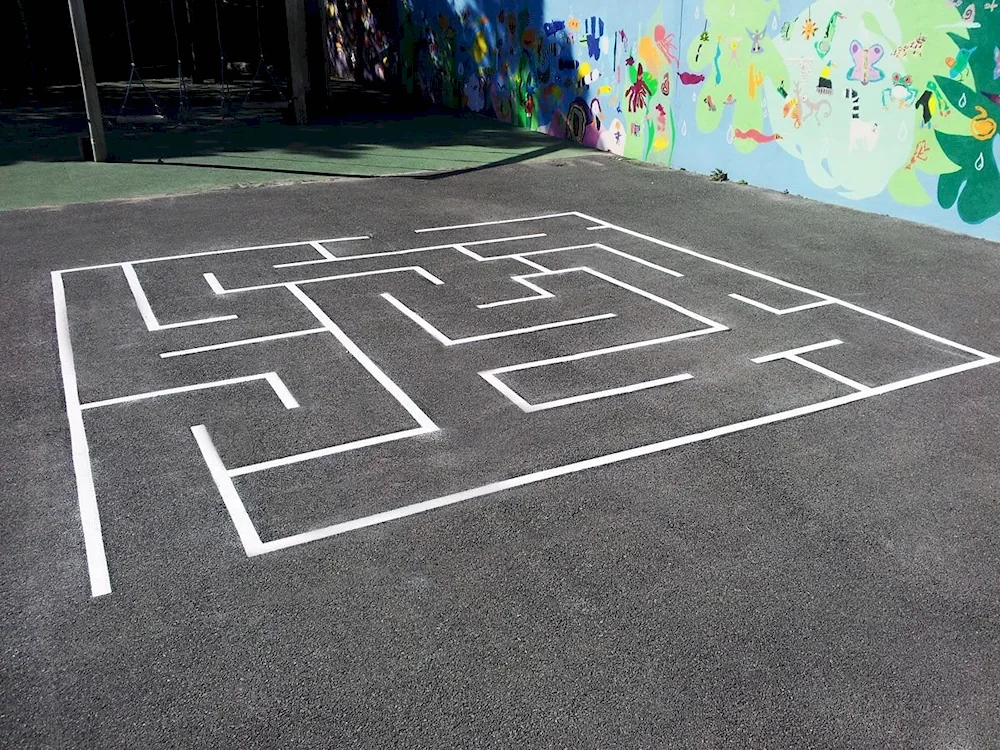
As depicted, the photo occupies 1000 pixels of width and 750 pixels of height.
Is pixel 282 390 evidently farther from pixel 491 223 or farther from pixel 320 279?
pixel 491 223

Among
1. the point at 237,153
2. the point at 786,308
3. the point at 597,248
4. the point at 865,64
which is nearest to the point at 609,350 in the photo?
the point at 786,308

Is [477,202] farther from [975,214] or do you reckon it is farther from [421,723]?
[421,723]

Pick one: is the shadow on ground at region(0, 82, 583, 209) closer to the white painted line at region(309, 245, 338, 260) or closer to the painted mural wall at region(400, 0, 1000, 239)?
the painted mural wall at region(400, 0, 1000, 239)

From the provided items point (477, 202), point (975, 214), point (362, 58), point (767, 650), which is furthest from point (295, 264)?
point (362, 58)

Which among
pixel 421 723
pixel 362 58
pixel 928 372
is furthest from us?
pixel 362 58

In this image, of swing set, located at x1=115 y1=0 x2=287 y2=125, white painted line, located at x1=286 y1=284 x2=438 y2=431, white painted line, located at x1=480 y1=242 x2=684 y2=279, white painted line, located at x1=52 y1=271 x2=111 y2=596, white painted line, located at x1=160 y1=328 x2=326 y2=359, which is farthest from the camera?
swing set, located at x1=115 y1=0 x2=287 y2=125

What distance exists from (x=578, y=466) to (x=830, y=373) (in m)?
2.32

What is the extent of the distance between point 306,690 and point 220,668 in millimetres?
385

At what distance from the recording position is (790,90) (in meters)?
11.2

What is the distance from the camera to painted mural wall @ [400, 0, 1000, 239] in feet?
31.0

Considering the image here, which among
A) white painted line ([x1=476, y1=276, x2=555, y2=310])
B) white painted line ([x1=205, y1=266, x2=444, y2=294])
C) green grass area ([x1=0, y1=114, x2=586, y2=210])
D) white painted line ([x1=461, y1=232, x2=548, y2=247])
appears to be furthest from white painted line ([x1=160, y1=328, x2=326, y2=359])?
green grass area ([x1=0, y1=114, x2=586, y2=210])

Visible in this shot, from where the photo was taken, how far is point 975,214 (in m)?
9.60

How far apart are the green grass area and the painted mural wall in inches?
50.9

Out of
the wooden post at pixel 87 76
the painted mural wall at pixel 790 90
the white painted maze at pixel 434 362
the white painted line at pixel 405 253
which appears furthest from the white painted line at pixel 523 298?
the wooden post at pixel 87 76
